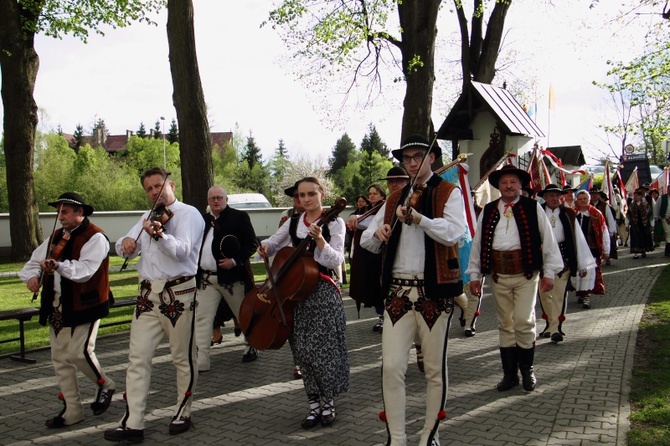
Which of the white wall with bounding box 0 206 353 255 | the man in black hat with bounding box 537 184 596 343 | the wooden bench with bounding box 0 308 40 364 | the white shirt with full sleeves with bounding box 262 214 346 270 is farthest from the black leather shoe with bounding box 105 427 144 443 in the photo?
the white wall with bounding box 0 206 353 255

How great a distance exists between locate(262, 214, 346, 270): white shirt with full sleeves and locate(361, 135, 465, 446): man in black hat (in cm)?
74

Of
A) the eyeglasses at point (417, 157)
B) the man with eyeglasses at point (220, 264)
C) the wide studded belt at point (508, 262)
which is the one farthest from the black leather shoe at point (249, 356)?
the eyeglasses at point (417, 157)

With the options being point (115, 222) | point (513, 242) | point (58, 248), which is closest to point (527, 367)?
point (513, 242)

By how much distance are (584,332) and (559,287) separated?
3.13 feet

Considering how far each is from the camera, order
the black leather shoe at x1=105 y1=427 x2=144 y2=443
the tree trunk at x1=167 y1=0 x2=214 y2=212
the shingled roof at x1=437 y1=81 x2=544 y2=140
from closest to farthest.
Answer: the black leather shoe at x1=105 y1=427 x2=144 y2=443 → the tree trunk at x1=167 y1=0 x2=214 y2=212 → the shingled roof at x1=437 y1=81 x2=544 y2=140

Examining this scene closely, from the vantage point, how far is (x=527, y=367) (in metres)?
6.46

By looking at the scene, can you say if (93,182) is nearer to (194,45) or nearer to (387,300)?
(194,45)

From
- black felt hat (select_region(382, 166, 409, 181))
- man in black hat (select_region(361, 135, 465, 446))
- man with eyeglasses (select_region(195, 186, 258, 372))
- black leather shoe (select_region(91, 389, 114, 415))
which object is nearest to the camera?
man in black hat (select_region(361, 135, 465, 446))

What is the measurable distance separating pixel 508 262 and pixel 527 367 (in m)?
1.05

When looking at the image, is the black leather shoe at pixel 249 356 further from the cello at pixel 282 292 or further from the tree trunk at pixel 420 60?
the tree trunk at pixel 420 60

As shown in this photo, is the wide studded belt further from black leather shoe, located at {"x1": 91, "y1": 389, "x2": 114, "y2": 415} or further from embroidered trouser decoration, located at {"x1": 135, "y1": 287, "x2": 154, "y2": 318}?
black leather shoe, located at {"x1": 91, "y1": 389, "x2": 114, "y2": 415}

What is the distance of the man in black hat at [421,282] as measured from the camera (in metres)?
4.50

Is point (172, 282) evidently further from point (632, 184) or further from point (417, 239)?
point (632, 184)

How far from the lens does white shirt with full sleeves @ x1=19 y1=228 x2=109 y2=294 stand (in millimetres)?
5371
